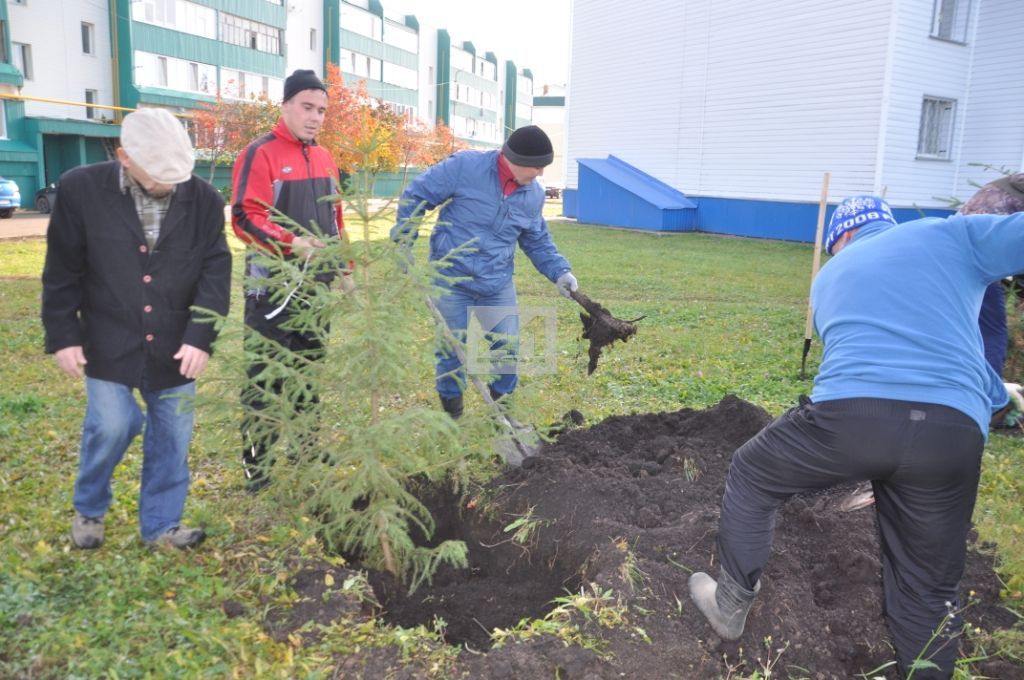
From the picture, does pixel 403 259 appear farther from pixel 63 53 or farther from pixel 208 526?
pixel 63 53

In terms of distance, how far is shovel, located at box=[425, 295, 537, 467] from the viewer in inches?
143

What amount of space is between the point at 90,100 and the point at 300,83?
104 ft

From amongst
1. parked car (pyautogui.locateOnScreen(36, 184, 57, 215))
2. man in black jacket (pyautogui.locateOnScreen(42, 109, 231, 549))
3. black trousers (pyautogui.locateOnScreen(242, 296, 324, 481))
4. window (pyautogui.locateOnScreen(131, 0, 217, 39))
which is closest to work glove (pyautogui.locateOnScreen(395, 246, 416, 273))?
black trousers (pyautogui.locateOnScreen(242, 296, 324, 481))

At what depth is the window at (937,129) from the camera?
65.7 ft

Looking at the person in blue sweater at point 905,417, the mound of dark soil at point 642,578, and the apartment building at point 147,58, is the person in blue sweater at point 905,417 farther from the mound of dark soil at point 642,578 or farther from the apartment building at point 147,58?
the apartment building at point 147,58

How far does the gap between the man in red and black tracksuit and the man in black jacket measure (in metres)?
0.34

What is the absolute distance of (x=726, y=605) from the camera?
2.92 m

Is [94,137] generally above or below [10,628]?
above

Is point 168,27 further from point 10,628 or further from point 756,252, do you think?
point 10,628

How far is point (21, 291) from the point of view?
10.3 metres

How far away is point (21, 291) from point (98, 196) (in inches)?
333

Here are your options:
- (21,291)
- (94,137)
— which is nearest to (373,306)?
(21,291)

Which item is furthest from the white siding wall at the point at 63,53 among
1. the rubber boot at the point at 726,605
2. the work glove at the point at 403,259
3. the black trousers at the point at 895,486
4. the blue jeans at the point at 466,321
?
the black trousers at the point at 895,486

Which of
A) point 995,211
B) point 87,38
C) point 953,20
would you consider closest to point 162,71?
point 87,38
